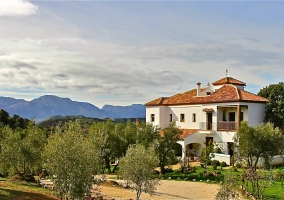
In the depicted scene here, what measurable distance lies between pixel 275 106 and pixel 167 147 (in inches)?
598

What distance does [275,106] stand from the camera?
3934 centimetres

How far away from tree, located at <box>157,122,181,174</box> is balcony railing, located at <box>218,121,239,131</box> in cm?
859

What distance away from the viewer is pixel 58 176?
13.8 metres

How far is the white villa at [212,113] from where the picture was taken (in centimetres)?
3875

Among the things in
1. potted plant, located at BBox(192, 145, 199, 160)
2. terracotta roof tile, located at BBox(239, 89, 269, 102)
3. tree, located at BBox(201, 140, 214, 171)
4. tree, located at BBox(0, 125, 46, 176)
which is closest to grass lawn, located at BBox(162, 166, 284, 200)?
tree, located at BBox(201, 140, 214, 171)

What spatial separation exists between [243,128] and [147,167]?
12.7 m

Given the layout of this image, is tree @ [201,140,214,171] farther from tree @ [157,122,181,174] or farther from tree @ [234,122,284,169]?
tree @ [234,122,284,169]

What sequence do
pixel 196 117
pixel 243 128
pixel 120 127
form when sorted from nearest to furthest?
pixel 243 128 → pixel 120 127 → pixel 196 117

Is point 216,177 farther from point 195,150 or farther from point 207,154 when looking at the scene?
point 195,150

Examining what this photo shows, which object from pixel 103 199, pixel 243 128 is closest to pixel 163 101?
pixel 243 128

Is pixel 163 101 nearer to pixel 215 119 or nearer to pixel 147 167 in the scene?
pixel 215 119

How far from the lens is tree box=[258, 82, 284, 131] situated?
3869 centimetres

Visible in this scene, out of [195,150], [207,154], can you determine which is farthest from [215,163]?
[195,150]

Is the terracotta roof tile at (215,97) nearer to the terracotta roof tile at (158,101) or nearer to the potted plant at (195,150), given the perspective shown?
the terracotta roof tile at (158,101)
